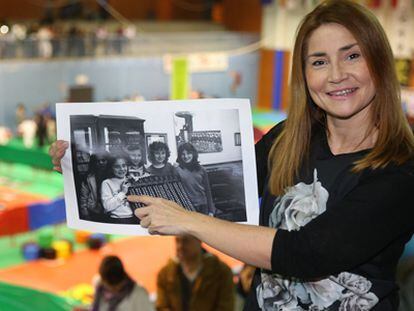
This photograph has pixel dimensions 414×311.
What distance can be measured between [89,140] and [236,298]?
213cm

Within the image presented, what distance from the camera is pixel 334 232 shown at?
1200 millimetres

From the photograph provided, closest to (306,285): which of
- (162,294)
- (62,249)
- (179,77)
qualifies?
(162,294)

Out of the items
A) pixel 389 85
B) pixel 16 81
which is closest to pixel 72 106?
pixel 389 85

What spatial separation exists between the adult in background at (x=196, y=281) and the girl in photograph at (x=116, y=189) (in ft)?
5.68

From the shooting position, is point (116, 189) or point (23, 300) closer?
point (116, 189)

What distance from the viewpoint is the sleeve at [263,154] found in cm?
156

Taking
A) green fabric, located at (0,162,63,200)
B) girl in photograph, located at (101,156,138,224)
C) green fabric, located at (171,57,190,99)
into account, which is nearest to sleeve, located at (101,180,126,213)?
girl in photograph, located at (101,156,138,224)

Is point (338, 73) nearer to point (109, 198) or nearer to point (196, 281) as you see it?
point (109, 198)

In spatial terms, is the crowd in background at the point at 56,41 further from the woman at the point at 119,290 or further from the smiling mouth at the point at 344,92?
the smiling mouth at the point at 344,92

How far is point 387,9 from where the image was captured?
587 inches

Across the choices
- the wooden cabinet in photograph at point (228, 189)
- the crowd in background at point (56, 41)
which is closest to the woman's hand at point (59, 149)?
the wooden cabinet in photograph at point (228, 189)

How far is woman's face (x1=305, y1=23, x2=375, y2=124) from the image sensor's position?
4.33ft

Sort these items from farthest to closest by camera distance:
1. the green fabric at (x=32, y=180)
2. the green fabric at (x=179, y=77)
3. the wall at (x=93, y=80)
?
the wall at (x=93, y=80)
the green fabric at (x=179, y=77)
the green fabric at (x=32, y=180)

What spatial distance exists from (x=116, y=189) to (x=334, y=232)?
21.6 inches
